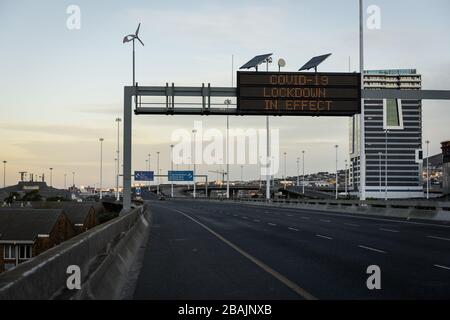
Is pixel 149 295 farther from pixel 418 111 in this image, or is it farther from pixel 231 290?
pixel 418 111

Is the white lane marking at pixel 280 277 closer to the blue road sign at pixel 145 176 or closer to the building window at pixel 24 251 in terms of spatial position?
the building window at pixel 24 251

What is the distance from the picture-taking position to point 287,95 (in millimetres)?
Result: 29750

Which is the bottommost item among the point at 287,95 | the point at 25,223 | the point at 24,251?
the point at 24,251

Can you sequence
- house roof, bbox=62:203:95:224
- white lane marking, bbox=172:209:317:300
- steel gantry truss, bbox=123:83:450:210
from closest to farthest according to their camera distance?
white lane marking, bbox=172:209:317:300
steel gantry truss, bbox=123:83:450:210
house roof, bbox=62:203:95:224

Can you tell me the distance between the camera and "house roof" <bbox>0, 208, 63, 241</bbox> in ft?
240

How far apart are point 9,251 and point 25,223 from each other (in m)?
11.6

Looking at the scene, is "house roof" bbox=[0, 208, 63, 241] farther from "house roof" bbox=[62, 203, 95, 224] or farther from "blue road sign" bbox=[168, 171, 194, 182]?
"blue road sign" bbox=[168, 171, 194, 182]

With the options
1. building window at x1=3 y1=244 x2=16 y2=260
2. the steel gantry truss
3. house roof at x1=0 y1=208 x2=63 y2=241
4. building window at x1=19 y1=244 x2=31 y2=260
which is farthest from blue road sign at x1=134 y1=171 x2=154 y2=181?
the steel gantry truss

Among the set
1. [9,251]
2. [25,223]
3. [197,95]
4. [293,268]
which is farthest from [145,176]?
[293,268]

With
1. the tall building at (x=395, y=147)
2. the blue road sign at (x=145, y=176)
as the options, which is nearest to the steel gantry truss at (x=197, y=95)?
the blue road sign at (x=145, y=176)

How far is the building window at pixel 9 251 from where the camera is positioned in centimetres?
6531

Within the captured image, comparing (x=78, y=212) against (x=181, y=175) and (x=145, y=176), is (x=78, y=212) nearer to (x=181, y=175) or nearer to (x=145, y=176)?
(x=145, y=176)

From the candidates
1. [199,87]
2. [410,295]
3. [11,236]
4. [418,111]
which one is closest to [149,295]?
[410,295]

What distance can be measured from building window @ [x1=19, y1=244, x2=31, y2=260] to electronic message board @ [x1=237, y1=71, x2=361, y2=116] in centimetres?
4555
